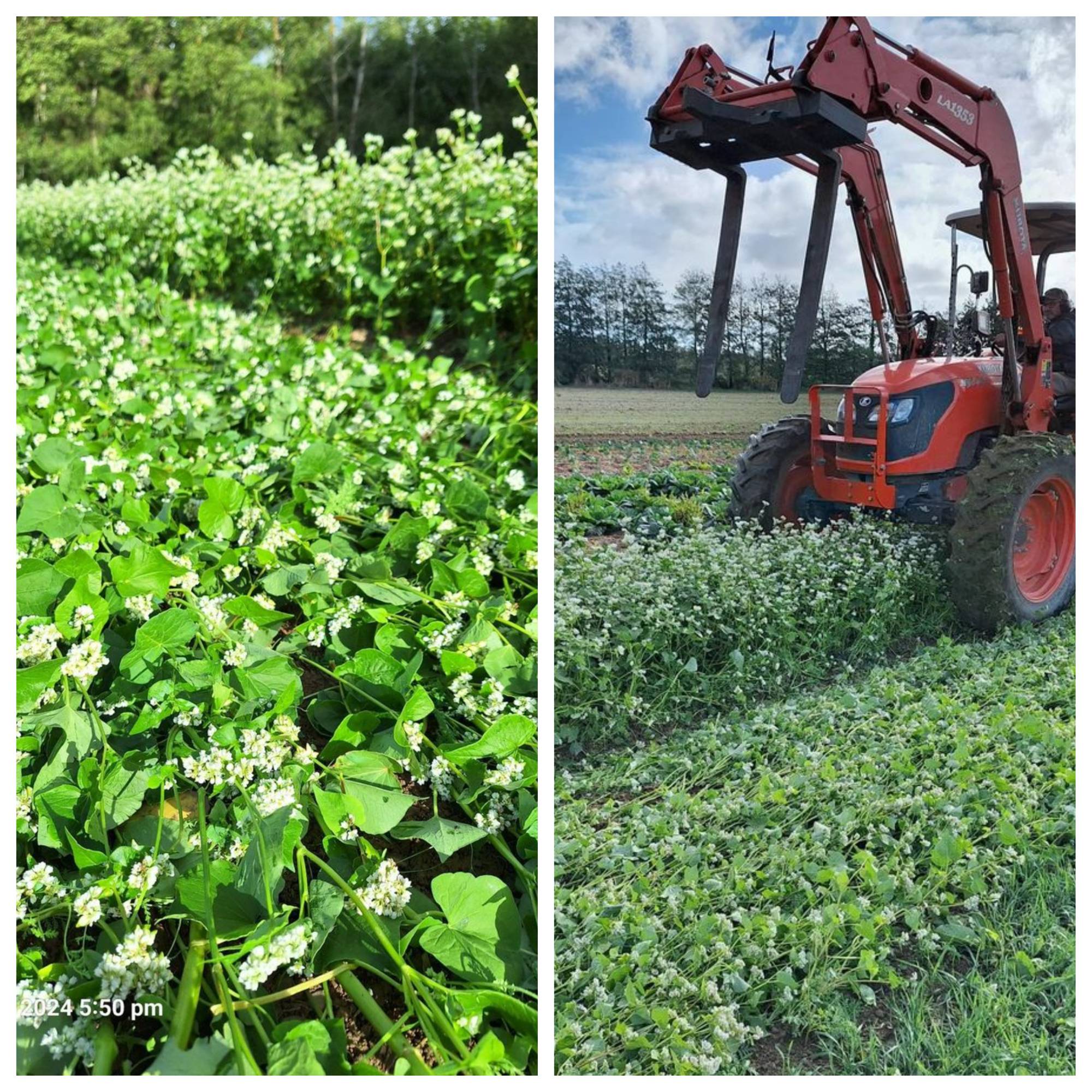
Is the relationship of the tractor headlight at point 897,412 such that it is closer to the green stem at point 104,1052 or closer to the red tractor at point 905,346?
the red tractor at point 905,346

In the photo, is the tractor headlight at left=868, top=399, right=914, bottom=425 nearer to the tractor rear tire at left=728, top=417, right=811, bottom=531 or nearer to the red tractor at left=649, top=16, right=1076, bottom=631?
the red tractor at left=649, top=16, right=1076, bottom=631

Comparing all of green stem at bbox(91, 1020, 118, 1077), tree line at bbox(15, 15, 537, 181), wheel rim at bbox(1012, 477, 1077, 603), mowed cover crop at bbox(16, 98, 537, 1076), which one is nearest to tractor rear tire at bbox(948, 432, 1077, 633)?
wheel rim at bbox(1012, 477, 1077, 603)

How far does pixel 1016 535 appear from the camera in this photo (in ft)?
5.51

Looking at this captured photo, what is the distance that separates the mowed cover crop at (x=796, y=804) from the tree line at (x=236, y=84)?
9.21 metres

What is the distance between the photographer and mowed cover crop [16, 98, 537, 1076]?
1.34 meters

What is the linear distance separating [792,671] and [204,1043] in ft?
3.30

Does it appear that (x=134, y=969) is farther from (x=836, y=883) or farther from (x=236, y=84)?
(x=236, y=84)

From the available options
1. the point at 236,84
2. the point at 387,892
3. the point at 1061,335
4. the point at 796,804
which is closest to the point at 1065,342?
the point at 1061,335

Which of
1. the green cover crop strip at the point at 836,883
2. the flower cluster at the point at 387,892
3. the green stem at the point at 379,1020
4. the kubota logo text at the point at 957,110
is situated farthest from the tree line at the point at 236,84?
the green stem at the point at 379,1020

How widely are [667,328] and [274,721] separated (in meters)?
0.92

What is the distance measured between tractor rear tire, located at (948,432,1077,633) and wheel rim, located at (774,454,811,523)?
28 cm

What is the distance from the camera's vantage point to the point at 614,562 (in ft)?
5.24

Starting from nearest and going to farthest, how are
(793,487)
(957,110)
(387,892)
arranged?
(387,892)
(957,110)
(793,487)
